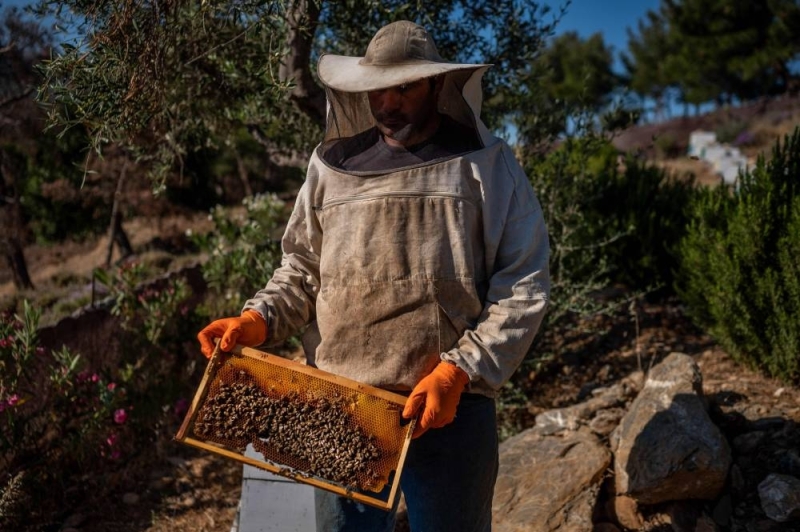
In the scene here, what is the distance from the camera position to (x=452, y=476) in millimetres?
1900

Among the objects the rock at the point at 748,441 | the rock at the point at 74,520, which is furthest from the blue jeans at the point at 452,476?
the rock at the point at 74,520

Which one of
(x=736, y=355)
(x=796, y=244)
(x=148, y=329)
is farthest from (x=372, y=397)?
(x=148, y=329)

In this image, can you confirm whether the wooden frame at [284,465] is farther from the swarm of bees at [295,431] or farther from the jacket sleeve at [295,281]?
the jacket sleeve at [295,281]

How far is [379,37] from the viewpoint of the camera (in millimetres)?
1920

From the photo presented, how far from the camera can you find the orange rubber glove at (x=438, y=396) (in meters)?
1.68

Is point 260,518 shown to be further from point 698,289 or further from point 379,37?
point 698,289

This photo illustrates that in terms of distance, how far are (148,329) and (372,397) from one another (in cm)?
362

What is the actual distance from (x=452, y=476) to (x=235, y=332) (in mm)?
788

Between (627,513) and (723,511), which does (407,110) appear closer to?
(627,513)

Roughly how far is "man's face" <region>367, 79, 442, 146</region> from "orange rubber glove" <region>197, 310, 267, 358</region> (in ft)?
2.32

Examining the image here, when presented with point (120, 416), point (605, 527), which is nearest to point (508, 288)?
point (605, 527)

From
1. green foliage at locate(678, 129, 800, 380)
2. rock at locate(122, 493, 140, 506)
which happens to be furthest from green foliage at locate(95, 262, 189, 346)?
green foliage at locate(678, 129, 800, 380)

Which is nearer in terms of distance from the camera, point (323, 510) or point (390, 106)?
point (390, 106)

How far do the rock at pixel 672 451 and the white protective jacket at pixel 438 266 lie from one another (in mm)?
1430
